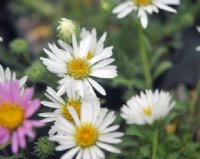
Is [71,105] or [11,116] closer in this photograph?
[11,116]

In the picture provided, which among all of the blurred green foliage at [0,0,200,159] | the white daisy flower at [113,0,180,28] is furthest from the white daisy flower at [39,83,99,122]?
the white daisy flower at [113,0,180,28]

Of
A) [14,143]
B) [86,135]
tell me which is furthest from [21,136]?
[86,135]

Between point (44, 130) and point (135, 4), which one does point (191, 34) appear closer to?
point (135, 4)

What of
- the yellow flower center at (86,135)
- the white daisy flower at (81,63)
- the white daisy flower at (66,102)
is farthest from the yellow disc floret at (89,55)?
the yellow flower center at (86,135)

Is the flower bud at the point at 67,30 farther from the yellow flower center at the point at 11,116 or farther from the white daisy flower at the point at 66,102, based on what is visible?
the yellow flower center at the point at 11,116

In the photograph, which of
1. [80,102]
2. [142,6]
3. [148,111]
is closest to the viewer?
[148,111]

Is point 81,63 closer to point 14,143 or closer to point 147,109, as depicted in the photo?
point 147,109
